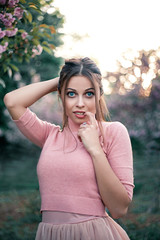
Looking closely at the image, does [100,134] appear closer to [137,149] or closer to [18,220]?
[18,220]

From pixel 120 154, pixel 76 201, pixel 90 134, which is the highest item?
pixel 90 134

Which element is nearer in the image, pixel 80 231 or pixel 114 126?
pixel 80 231

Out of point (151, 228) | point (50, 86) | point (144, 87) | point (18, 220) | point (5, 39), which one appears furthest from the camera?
point (144, 87)

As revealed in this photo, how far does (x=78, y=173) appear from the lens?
6.07 ft

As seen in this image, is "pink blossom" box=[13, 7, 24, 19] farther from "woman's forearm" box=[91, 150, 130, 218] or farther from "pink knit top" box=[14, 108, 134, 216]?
"woman's forearm" box=[91, 150, 130, 218]

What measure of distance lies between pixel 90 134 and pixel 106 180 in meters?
0.28

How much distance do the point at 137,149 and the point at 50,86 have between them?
271 inches

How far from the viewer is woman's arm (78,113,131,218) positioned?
5.90 ft

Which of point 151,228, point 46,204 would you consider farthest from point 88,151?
point 151,228

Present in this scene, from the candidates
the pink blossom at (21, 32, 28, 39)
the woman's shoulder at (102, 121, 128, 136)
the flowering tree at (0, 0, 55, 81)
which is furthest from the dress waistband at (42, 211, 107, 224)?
the pink blossom at (21, 32, 28, 39)

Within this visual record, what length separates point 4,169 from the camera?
13.0m

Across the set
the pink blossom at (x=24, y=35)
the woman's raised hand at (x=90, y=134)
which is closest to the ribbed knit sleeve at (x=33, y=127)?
the woman's raised hand at (x=90, y=134)

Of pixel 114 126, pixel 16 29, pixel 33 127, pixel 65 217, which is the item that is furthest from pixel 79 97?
pixel 16 29

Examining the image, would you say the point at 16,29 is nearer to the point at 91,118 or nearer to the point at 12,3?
the point at 12,3
